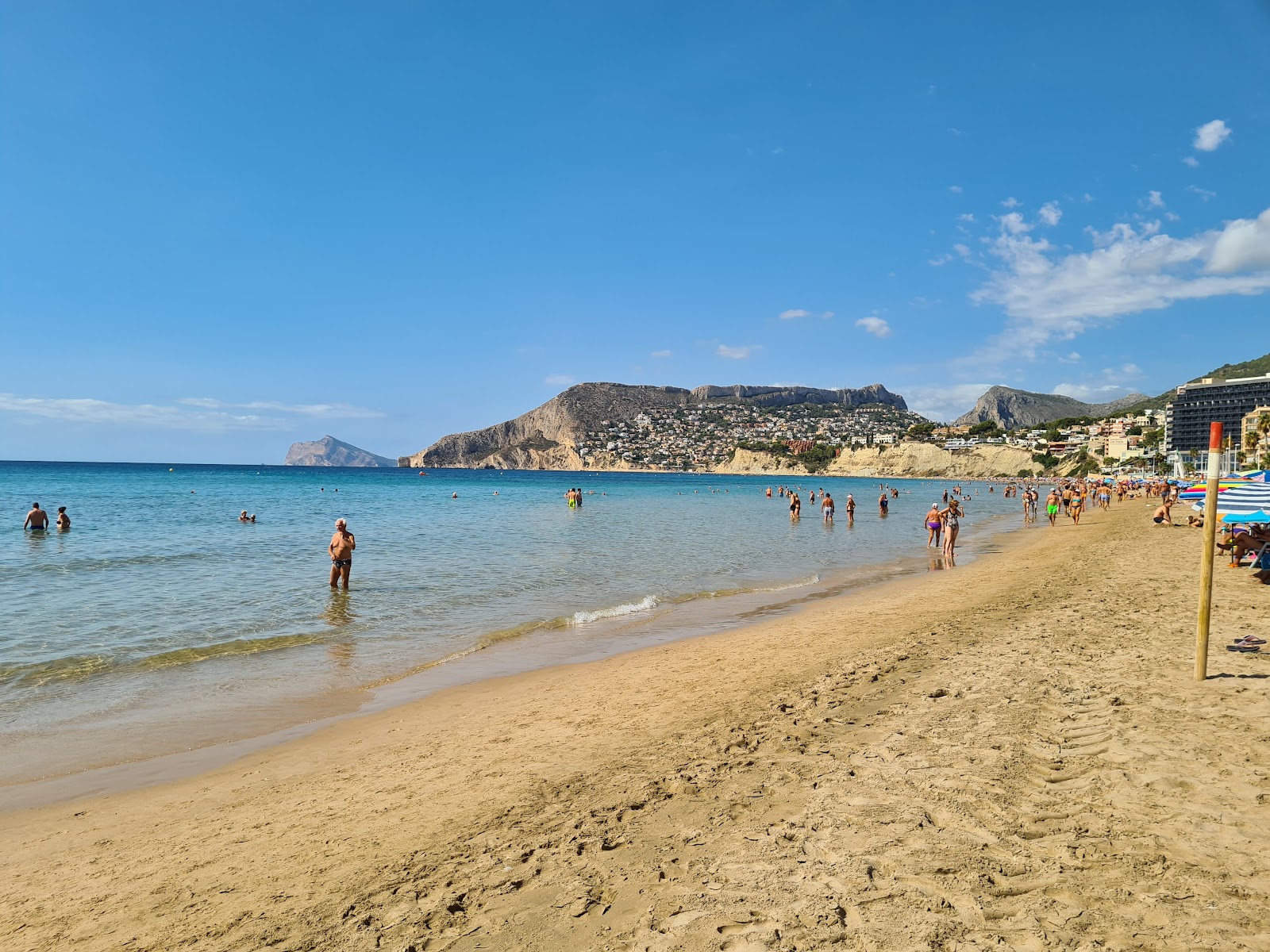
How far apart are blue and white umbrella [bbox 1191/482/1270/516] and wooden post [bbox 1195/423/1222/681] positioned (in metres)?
10.6

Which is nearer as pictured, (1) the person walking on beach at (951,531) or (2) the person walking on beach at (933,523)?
(1) the person walking on beach at (951,531)

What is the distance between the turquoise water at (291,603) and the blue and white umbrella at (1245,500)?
26.4 feet

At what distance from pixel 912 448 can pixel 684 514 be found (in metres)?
127

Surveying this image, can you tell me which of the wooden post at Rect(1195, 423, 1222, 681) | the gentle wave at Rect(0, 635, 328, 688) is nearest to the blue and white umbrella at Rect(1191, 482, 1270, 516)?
the wooden post at Rect(1195, 423, 1222, 681)

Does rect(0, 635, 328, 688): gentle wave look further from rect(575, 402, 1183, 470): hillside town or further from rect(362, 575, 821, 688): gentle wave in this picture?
rect(575, 402, 1183, 470): hillside town

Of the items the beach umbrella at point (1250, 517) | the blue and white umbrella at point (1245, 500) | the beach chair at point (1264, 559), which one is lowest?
the beach chair at point (1264, 559)

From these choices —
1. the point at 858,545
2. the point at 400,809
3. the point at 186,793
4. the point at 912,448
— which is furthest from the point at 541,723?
the point at 912,448

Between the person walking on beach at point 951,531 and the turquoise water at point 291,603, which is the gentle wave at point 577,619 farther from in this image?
the person walking on beach at point 951,531

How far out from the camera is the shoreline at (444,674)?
219 inches

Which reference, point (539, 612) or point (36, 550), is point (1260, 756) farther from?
point (36, 550)

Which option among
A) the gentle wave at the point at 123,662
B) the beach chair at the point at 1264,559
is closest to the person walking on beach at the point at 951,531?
the beach chair at the point at 1264,559

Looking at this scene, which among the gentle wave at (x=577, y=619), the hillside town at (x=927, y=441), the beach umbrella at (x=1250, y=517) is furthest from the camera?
the hillside town at (x=927, y=441)

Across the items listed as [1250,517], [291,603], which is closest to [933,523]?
[1250,517]

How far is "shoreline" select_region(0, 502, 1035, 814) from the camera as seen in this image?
5.55m
